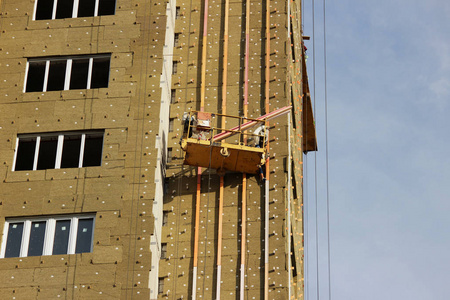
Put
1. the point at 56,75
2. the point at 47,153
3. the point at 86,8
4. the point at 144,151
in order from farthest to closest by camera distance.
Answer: the point at 86,8, the point at 56,75, the point at 47,153, the point at 144,151

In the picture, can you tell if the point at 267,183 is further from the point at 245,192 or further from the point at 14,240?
the point at 14,240

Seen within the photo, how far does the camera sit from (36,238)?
51.6 m

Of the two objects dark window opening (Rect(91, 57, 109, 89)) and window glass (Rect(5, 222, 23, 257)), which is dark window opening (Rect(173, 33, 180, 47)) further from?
window glass (Rect(5, 222, 23, 257))

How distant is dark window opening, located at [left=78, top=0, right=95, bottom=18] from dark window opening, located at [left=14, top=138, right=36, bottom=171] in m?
8.32

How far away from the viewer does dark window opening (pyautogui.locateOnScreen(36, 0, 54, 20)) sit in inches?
2295

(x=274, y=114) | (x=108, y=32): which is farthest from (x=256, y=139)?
(x=108, y=32)

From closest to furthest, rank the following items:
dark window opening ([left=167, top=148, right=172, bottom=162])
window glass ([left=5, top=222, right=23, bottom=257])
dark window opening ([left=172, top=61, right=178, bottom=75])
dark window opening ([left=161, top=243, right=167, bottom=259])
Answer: window glass ([left=5, top=222, right=23, bottom=257])
dark window opening ([left=161, top=243, right=167, bottom=259])
dark window opening ([left=167, top=148, right=172, bottom=162])
dark window opening ([left=172, top=61, right=178, bottom=75])

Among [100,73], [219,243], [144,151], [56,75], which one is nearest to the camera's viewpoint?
[219,243]

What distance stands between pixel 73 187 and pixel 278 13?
16238 mm

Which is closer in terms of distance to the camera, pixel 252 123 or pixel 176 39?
pixel 252 123

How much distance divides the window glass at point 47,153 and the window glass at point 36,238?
10.7 feet

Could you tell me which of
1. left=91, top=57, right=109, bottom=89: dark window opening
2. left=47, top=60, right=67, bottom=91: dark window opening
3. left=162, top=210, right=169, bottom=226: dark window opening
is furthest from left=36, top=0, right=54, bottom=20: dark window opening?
left=162, top=210, right=169, bottom=226: dark window opening

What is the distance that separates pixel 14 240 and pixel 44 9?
1437 centimetres

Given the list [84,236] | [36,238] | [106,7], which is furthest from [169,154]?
[106,7]
